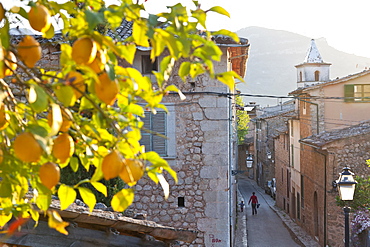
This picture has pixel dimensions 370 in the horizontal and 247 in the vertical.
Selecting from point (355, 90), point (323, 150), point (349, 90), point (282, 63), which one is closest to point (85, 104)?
point (323, 150)

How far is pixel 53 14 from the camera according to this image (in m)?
2.45

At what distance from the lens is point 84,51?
6.40ft

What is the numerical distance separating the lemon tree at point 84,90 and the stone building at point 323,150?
10.3m

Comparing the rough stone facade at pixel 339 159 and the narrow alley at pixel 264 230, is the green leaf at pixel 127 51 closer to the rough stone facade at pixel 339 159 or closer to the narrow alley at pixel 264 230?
the rough stone facade at pixel 339 159

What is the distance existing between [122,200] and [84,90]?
51cm

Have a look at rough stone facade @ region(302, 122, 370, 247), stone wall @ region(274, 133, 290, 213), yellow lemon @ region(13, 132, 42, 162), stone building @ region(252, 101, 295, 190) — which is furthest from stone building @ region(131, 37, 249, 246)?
stone building @ region(252, 101, 295, 190)

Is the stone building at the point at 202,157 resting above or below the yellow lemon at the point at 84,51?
below

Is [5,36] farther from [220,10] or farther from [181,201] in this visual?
[181,201]

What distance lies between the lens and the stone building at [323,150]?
62.0 feet

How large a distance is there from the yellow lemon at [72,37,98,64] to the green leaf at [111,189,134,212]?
0.65 m

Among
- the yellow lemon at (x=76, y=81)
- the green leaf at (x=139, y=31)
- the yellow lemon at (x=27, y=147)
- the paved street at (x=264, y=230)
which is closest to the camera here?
the yellow lemon at (x=27, y=147)

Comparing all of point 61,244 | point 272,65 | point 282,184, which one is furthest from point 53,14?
point 272,65

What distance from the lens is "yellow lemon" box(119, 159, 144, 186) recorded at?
203 centimetres

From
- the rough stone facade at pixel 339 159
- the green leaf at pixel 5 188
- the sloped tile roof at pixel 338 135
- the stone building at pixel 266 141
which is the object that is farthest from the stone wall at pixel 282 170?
the green leaf at pixel 5 188
